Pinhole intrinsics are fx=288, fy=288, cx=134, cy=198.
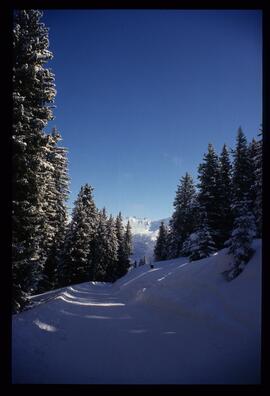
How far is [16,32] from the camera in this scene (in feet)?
43.9

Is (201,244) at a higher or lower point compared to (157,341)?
higher

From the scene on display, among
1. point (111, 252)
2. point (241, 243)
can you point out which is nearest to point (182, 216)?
point (111, 252)

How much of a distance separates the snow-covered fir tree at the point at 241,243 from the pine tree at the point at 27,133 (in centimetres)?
1020

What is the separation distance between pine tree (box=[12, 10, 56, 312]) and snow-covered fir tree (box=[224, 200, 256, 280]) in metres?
10.2

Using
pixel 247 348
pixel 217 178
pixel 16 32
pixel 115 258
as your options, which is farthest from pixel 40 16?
pixel 115 258

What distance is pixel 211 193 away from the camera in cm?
3644

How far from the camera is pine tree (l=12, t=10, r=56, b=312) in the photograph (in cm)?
1302

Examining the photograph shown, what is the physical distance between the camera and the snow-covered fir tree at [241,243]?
48.0 feet

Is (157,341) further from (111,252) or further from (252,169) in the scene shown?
(111,252)

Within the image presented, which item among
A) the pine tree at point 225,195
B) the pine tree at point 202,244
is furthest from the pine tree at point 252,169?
the pine tree at point 202,244

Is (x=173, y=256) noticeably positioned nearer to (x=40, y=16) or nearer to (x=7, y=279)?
(x=40, y=16)

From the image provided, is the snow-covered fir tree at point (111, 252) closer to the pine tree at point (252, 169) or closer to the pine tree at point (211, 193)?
the pine tree at point (211, 193)

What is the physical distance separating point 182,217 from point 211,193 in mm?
12597
